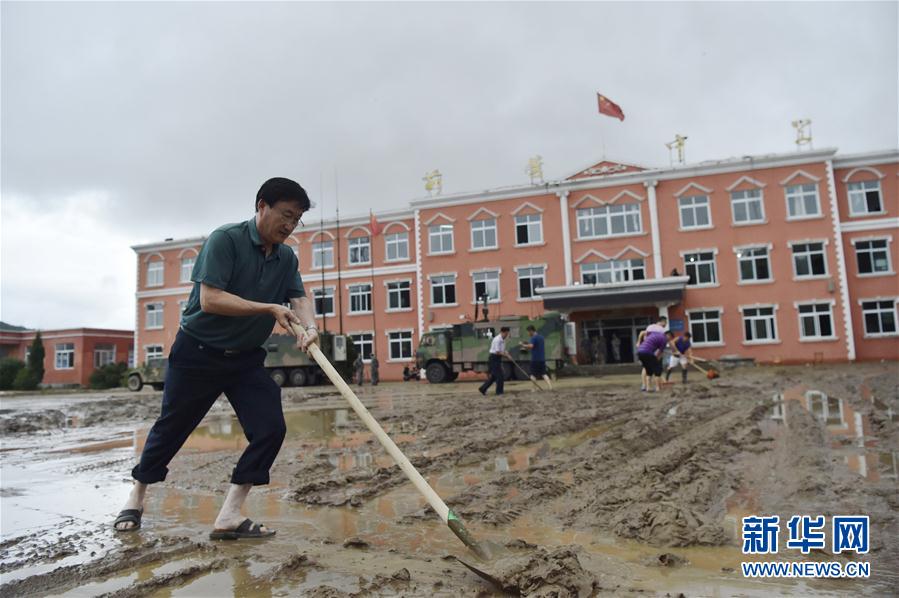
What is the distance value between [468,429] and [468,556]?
4.30 m

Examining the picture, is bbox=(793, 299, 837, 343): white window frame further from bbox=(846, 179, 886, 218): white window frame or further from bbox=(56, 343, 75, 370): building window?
bbox=(56, 343, 75, 370): building window

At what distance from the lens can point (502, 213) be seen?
29.4 meters

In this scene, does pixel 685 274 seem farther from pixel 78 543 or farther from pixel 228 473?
pixel 78 543

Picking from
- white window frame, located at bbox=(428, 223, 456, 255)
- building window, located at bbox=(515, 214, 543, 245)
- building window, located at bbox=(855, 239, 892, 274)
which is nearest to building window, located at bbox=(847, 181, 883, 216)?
building window, located at bbox=(855, 239, 892, 274)

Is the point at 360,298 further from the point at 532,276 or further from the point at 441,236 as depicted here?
the point at 532,276

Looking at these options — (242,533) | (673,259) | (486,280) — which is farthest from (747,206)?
(242,533)

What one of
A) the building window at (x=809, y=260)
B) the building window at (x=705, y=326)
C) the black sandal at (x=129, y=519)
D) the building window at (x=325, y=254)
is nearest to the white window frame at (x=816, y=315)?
the building window at (x=809, y=260)

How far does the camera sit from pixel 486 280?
2931cm

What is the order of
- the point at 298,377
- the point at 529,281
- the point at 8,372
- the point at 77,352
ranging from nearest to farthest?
the point at 298,377 < the point at 529,281 < the point at 8,372 < the point at 77,352

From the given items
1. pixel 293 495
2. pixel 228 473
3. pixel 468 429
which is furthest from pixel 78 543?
pixel 468 429

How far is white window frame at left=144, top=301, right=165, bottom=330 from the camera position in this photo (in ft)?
118

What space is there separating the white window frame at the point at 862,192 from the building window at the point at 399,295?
69.6 ft

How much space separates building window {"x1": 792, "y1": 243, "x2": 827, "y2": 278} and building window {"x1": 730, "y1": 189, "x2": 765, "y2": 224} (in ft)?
7.06

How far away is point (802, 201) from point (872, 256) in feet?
12.7
